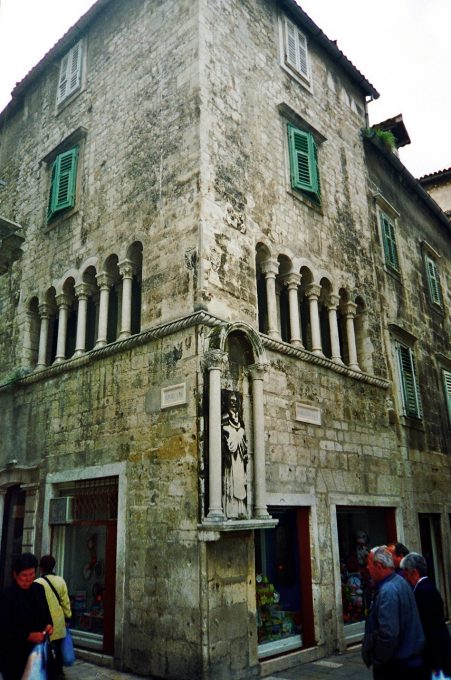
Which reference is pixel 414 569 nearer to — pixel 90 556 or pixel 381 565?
pixel 381 565

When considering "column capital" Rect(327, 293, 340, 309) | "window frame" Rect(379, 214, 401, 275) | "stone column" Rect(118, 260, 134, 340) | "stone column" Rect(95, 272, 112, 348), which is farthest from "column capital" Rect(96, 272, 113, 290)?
"window frame" Rect(379, 214, 401, 275)

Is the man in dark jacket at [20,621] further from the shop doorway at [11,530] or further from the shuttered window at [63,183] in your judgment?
the shuttered window at [63,183]

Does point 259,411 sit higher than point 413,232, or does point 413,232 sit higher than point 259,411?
point 413,232

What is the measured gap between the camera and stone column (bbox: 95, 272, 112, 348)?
9.80 meters

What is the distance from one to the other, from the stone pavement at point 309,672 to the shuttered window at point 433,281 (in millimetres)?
10730

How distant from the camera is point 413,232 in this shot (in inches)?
635

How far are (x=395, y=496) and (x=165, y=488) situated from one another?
19.0 ft

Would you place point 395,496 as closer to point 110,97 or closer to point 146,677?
point 146,677

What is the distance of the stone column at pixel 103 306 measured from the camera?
9797mm

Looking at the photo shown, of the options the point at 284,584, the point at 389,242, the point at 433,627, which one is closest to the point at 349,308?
the point at 389,242

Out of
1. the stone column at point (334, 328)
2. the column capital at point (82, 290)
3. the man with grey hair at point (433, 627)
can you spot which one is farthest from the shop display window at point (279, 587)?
the column capital at point (82, 290)

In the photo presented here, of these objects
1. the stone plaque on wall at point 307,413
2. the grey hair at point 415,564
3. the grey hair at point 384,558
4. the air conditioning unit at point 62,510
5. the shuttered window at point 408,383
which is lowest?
the grey hair at point 415,564

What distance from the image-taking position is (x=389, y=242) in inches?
559

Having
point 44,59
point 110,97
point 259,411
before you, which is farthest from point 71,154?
point 259,411
